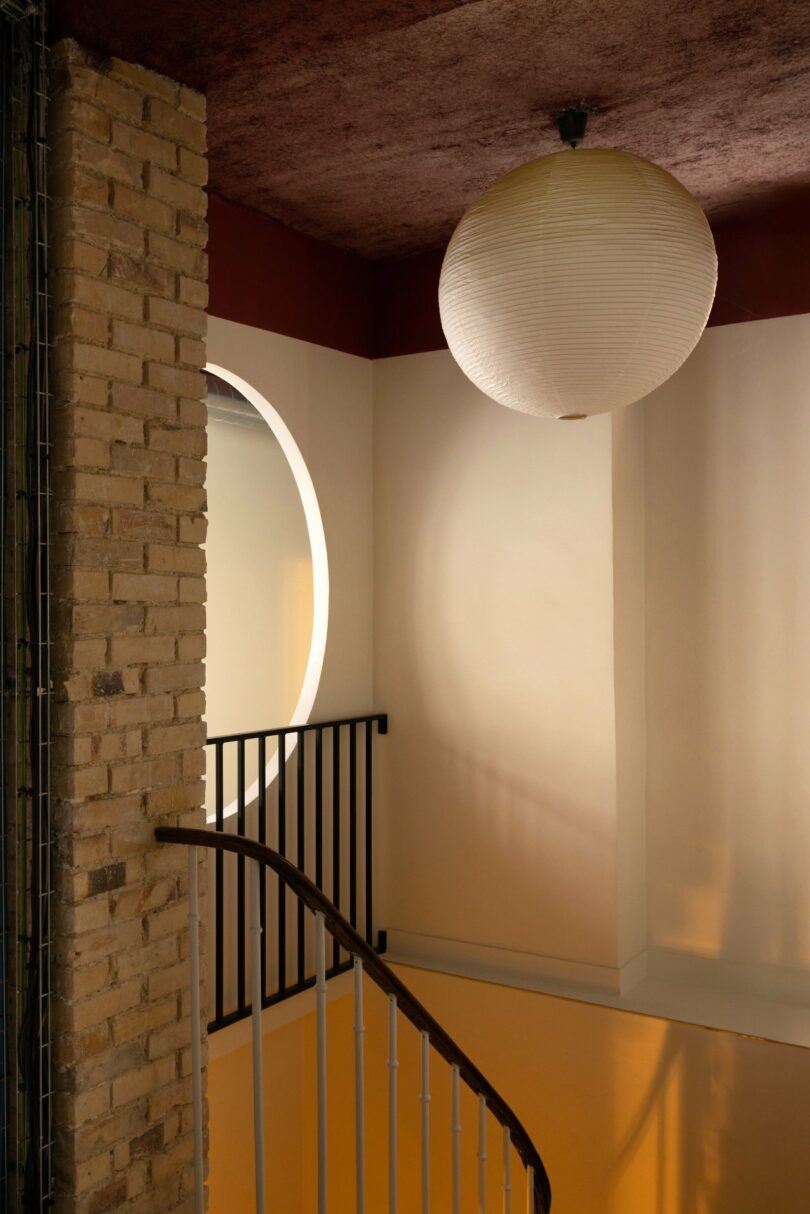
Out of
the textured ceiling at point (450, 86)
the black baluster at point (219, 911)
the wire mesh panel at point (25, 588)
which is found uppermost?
the textured ceiling at point (450, 86)

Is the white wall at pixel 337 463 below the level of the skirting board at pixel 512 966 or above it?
above

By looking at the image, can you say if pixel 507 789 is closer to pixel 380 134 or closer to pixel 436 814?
pixel 436 814

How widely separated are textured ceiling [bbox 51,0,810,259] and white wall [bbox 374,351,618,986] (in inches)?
35.1

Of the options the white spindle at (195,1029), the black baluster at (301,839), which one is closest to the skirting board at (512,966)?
the black baluster at (301,839)

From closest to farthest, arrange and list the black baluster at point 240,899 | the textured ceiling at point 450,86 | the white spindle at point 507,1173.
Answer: the textured ceiling at point 450,86, the white spindle at point 507,1173, the black baluster at point 240,899

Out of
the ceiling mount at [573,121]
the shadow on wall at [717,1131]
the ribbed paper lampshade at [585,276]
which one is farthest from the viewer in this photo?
the shadow on wall at [717,1131]

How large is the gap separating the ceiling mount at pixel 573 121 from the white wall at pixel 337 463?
1293mm

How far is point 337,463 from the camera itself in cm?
418

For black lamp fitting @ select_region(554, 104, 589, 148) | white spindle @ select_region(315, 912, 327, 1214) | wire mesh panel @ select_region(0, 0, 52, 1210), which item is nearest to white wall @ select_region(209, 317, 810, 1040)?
black lamp fitting @ select_region(554, 104, 589, 148)

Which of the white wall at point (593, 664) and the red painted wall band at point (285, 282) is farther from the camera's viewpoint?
the white wall at point (593, 664)

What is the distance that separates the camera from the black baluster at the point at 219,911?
3.44 metres

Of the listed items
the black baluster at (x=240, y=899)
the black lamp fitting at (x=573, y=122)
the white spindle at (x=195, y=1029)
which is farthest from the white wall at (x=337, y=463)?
the white spindle at (x=195, y=1029)

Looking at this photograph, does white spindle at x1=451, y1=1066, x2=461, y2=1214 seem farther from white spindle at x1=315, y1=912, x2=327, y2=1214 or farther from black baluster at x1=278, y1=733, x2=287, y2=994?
black baluster at x1=278, y1=733, x2=287, y2=994

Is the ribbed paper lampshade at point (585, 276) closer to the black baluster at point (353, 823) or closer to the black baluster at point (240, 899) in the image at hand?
the black baluster at point (240, 899)
